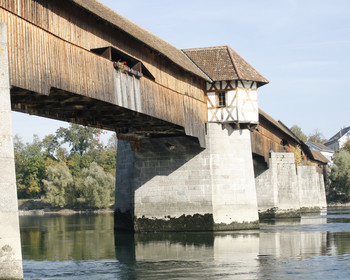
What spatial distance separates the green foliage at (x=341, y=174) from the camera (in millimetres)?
66812

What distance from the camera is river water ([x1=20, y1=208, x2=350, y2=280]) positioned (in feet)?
45.7

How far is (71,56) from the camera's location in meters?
15.5

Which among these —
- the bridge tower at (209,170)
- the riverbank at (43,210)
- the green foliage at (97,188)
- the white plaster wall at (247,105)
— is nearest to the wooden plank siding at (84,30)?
the bridge tower at (209,170)

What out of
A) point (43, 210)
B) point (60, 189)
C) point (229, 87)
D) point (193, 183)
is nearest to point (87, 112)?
point (193, 183)

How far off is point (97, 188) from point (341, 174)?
28.1 metres

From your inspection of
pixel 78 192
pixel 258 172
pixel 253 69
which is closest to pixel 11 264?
pixel 253 69

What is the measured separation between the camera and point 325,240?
21.6 m

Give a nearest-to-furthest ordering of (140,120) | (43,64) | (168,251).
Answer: (43,64)
(168,251)
(140,120)

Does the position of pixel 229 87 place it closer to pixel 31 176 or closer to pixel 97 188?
pixel 97 188

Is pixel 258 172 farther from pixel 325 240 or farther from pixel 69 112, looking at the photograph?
pixel 69 112

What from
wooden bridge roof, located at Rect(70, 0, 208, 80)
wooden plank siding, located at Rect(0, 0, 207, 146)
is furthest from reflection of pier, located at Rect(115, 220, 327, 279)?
wooden bridge roof, located at Rect(70, 0, 208, 80)

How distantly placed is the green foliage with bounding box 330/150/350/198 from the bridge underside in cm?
4613

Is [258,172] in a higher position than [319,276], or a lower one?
higher

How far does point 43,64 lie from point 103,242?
10.7 m
